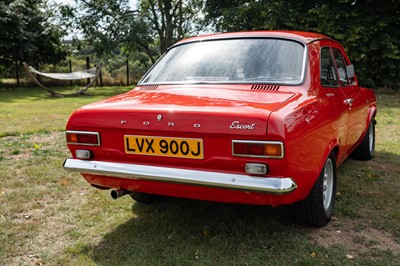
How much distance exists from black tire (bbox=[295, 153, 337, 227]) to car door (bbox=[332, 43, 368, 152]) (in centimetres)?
66

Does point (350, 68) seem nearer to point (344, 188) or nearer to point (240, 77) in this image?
point (344, 188)

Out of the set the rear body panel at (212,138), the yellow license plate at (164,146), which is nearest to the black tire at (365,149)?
the rear body panel at (212,138)

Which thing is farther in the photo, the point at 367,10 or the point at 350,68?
the point at 367,10

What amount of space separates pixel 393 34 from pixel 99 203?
516 inches

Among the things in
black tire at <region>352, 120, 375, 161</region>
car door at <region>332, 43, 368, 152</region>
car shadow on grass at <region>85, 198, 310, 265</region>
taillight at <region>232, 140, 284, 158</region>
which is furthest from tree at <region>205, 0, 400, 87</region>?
taillight at <region>232, 140, 284, 158</region>

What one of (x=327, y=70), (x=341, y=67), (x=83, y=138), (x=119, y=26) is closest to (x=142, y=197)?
(x=83, y=138)

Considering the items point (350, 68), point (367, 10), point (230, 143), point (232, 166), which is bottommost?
point (232, 166)

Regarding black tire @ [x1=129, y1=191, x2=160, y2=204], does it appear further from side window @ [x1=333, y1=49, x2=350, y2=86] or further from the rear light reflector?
side window @ [x1=333, y1=49, x2=350, y2=86]

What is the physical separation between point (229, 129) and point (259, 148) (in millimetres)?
214

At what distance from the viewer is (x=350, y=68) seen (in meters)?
4.14

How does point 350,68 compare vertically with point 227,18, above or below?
below

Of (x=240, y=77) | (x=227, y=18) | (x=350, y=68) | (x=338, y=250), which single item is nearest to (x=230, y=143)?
(x=240, y=77)

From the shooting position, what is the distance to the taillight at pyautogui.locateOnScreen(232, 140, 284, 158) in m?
2.28

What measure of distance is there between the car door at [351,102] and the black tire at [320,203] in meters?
0.66
